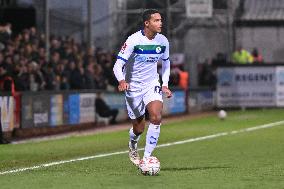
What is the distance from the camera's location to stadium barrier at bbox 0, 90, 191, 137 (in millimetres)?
20841

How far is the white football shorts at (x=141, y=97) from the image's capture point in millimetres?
11938

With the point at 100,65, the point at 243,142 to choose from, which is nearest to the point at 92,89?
the point at 100,65

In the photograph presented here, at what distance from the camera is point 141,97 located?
39.8ft

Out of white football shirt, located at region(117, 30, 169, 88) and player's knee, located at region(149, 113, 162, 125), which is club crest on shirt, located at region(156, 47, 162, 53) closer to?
white football shirt, located at region(117, 30, 169, 88)

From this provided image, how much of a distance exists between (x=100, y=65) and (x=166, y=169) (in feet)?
57.4

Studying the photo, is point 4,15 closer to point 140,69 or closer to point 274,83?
point 274,83

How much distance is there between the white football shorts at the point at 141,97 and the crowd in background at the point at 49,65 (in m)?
9.08

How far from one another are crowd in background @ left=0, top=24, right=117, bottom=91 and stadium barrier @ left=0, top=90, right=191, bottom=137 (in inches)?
17.8

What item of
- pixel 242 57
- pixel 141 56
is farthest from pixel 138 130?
pixel 242 57

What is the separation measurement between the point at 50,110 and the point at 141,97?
36.8ft

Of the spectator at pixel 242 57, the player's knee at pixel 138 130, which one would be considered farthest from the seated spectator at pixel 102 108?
the player's knee at pixel 138 130

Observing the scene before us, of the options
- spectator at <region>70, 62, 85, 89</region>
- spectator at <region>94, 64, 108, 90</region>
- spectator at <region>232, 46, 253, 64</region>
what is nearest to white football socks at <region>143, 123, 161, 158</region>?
spectator at <region>70, 62, 85, 89</region>

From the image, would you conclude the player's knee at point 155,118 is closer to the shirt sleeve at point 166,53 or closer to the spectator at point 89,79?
the shirt sleeve at point 166,53

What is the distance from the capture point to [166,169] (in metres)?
12.1
